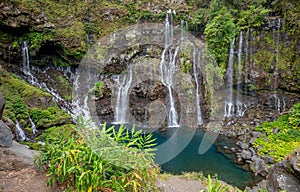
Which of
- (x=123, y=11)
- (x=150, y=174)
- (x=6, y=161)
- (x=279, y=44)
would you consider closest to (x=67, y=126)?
(x=6, y=161)

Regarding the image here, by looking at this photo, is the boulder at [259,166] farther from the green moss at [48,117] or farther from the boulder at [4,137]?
the boulder at [4,137]

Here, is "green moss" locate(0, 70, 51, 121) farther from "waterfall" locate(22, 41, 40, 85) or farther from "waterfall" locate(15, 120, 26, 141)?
"waterfall" locate(22, 41, 40, 85)

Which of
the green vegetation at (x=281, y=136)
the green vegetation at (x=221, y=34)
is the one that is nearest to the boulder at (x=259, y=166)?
the green vegetation at (x=281, y=136)

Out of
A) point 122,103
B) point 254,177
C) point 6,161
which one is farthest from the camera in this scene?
point 122,103

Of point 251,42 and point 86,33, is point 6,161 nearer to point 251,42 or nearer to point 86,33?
point 86,33

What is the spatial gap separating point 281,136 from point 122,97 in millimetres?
8796

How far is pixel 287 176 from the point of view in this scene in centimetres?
468

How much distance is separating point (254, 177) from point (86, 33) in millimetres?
12280

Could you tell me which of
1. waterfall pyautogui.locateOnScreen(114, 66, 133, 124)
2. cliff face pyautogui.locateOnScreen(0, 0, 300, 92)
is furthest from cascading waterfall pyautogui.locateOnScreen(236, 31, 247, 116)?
waterfall pyautogui.locateOnScreen(114, 66, 133, 124)

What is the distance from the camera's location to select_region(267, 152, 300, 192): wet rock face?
4.50 metres

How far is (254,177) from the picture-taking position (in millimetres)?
7754

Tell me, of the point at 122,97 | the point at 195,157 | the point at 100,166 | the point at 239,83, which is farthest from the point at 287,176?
the point at 122,97

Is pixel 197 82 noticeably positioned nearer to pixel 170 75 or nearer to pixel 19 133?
pixel 170 75

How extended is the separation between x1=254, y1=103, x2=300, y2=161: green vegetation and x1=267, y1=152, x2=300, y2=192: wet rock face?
425 centimetres
